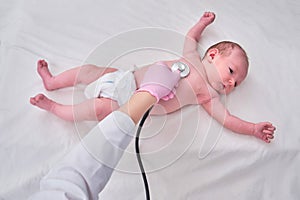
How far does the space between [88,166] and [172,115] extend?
16.2 inches

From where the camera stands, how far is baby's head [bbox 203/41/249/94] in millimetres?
984

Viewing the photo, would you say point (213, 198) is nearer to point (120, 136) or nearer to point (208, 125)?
point (208, 125)

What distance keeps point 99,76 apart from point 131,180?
0.82 ft

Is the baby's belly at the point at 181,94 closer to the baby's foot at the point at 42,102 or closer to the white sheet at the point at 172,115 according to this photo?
the white sheet at the point at 172,115

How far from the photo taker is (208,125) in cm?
92

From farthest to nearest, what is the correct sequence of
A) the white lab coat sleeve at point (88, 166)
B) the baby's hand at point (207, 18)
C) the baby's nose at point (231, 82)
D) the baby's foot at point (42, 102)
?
1. the baby's hand at point (207, 18)
2. the baby's nose at point (231, 82)
3. the baby's foot at point (42, 102)
4. the white lab coat sleeve at point (88, 166)

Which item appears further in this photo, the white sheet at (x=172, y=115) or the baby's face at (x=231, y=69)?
the baby's face at (x=231, y=69)

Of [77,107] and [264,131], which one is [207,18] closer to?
[264,131]

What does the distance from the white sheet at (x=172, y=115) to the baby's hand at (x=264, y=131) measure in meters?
0.02

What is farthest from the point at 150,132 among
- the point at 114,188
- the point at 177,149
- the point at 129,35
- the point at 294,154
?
the point at 294,154

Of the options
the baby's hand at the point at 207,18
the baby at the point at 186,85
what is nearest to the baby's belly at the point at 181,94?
the baby at the point at 186,85

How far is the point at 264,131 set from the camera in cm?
90

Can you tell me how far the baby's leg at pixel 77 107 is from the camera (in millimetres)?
829

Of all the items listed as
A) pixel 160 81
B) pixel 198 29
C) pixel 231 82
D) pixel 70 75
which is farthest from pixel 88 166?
pixel 198 29
